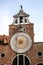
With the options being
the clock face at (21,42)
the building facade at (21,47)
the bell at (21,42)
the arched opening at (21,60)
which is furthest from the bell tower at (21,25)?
the arched opening at (21,60)

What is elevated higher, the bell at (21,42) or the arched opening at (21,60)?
the bell at (21,42)

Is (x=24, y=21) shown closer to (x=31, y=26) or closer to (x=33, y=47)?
(x=31, y=26)

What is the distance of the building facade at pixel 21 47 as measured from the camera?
3422 centimetres

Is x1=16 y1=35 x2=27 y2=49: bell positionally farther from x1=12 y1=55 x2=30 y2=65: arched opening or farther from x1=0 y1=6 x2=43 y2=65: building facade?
x1=12 y1=55 x2=30 y2=65: arched opening

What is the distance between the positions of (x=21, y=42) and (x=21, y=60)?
85.2 inches

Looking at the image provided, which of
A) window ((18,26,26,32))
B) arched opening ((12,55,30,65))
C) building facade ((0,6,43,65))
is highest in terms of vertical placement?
window ((18,26,26,32))

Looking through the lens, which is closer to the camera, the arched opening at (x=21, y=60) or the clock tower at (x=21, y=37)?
the arched opening at (x=21, y=60)

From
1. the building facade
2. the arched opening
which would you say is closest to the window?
the building facade

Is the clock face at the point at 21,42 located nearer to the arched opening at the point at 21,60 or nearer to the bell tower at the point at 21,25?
the bell tower at the point at 21,25

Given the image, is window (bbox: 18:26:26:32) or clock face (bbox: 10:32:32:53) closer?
clock face (bbox: 10:32:32:53)

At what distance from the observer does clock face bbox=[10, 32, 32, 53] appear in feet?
114

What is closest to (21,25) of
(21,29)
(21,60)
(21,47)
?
(21,29)

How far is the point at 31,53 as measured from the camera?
34344 mm

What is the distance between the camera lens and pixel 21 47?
114 ft
